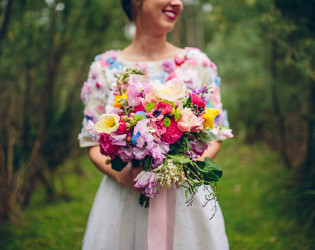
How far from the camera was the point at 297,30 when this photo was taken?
384 centimetres

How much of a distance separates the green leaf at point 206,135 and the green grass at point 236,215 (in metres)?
2.40

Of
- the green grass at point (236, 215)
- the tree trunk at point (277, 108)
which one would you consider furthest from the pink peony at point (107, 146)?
the tree trunk at point (277, 108)

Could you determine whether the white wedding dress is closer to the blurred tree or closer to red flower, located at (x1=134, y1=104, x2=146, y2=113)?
red flower, located at (x1=134, y1=104, x2=146, y2=113)

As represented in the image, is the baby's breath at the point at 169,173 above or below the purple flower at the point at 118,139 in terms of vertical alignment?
below

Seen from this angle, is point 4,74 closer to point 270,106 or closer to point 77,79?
point 77,79

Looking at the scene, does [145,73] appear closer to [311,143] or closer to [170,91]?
[170,91]

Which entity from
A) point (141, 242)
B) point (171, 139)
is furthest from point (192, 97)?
point (141, 242)

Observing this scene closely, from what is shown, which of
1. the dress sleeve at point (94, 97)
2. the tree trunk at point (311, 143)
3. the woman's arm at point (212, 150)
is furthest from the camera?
the tree trunk at point (311, 143)

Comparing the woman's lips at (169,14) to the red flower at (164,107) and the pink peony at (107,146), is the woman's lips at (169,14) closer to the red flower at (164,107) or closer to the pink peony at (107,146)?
the red flower at (164,107)

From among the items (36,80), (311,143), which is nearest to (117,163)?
(311,143)

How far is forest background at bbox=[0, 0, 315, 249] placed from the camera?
3676 mm

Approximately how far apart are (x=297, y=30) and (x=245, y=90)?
464cm

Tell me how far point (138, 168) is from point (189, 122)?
0.39m

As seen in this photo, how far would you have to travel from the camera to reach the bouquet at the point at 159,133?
129 cm
